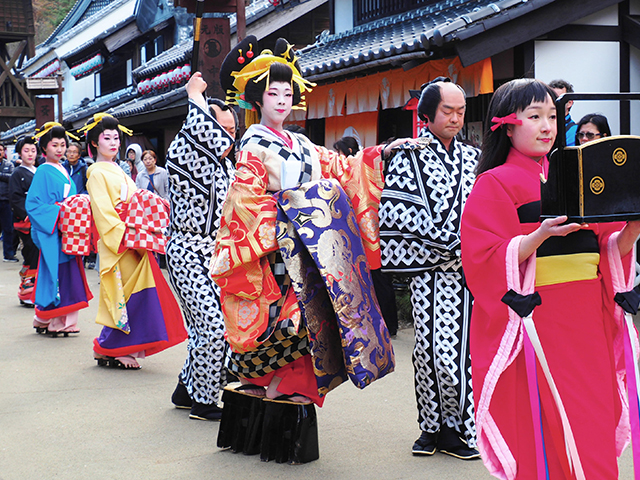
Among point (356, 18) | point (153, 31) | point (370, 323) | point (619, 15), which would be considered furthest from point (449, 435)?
point (153, 31)

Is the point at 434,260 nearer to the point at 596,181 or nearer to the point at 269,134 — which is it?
the point at 269,134

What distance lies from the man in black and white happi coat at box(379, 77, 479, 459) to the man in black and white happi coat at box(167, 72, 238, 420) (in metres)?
1.26

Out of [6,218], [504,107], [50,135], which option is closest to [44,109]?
[6,218]

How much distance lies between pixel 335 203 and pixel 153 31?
19.0 metres

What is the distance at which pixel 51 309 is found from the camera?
7.50 metres

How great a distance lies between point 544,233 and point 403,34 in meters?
7.63

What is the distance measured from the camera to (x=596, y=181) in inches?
92.0

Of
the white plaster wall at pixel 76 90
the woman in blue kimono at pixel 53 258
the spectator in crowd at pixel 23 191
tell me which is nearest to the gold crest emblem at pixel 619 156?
the woman in blue kimono at pixel 53 258

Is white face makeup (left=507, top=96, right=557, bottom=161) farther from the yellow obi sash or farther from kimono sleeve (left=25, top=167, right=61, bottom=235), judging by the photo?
kimono sleeve (left=25, top=167, right=61, bottom=235)

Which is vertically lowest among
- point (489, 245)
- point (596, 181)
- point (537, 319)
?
point (537, 319)

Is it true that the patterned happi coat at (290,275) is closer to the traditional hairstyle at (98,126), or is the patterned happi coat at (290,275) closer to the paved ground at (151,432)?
the paved ground at (151,432)

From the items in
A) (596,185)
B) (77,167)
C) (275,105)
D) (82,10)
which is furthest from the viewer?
(82,10)

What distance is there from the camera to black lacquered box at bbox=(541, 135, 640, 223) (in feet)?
7.62

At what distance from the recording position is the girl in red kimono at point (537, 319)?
2.55 m
